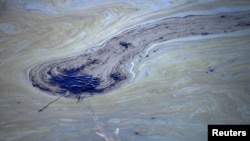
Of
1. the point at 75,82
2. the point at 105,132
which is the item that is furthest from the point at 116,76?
the point at 105,132

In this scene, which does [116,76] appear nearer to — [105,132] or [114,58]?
[114,58]

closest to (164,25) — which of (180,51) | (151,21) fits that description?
(151,21)

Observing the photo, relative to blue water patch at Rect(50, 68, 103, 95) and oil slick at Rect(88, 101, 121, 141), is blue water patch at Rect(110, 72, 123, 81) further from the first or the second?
oil slick at Rect(88, 101, 121, 141)

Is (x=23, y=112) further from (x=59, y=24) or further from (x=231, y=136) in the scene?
(x=231, y=136)

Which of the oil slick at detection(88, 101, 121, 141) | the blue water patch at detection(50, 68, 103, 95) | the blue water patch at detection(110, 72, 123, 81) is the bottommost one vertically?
the oil slick at detection(88, 101, 121, 141)

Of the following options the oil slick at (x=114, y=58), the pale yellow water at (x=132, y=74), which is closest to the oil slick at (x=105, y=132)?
the pale yellow water at (x=132, y=74)

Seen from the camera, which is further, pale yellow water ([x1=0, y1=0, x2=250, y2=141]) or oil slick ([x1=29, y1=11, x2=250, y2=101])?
oil slick ([x1=29, y1=11, x2=250, y2=101])

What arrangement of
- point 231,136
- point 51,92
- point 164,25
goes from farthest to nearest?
1. point 164,25
2. point 51,92
3. point 231,136

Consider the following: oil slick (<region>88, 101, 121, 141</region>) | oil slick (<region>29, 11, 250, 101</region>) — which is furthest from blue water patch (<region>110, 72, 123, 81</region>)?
oil slick (<region>88, 101, 121, 141</region>)

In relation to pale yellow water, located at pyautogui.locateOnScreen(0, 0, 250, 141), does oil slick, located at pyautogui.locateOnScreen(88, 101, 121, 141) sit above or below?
below

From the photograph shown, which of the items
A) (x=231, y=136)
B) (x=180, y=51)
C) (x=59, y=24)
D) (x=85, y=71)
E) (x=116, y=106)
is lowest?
(x=231, y=136)
